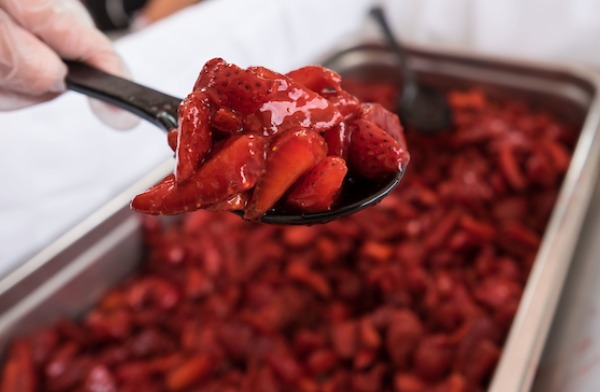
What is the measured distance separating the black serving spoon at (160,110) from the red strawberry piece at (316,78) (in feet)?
0.53

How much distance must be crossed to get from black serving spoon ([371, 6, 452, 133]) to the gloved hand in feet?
3.69

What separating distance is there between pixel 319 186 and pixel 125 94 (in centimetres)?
46

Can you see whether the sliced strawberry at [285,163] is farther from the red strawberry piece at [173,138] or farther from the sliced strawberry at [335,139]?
the red strawberry piece at [173,138]

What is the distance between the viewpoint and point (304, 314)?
4.52 feet

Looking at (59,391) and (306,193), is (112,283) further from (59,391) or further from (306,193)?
(306,193)

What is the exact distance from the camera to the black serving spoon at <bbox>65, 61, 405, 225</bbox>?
2.44 feet

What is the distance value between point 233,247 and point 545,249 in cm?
88

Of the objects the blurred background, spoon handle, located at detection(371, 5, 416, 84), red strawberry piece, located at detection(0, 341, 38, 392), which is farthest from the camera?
spoon handle, located at detection(371, 5, 416, 84)

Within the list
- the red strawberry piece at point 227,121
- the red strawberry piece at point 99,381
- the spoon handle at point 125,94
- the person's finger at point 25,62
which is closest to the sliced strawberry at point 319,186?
the red strawberry piece at point 227,121

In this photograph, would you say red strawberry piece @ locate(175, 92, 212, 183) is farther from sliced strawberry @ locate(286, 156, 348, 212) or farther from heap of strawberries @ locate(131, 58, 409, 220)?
sliced strawberry @ locate(286, 156, 348, 212)

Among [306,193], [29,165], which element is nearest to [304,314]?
[306,193]

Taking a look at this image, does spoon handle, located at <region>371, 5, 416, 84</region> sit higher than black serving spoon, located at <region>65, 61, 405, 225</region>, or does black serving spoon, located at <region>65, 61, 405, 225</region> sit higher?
black serving spoon, located at <region>65, 61, 405, 225</region>

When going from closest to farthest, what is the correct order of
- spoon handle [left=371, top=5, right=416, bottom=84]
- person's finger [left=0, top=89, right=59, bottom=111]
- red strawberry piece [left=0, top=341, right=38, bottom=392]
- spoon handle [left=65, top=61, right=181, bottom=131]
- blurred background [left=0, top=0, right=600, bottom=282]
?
1. spoon handle [left=65, top=61, right=181, bottom=131]
2. person's finger [left=0, top=89, right=59, bottom=111]
3. red strawberry piece [left=0, top=341, right=38, bottom=392]
4. blurred background [left=0, top=0, right=600, bottom=282]
5. spoon handle [left=371, top=5, right=416, bottom=84]

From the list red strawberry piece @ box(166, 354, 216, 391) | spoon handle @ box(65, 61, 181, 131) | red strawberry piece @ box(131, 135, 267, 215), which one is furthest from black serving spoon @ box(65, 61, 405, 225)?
red strawberry piece @ box(166, 354, 216, 391)
